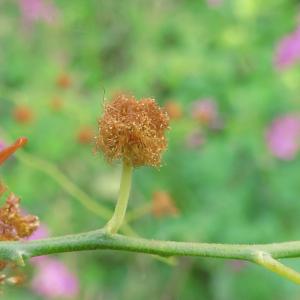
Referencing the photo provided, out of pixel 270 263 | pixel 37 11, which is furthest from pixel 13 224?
pixel 37 11

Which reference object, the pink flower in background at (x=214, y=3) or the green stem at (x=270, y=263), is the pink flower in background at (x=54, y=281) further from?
the green stem at (x=270, y=263)

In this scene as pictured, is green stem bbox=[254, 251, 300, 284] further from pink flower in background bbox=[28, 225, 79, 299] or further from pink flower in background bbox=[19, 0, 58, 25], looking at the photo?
pink flower in background bbox=[19, 0, 58, 25]

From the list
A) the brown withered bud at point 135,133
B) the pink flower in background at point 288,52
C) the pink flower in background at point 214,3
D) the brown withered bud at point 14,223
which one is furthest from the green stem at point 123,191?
the pink flower in background at point 214,3

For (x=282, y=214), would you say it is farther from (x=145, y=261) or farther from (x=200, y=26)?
(x=200, y=26)

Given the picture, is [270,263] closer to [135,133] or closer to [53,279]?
[135,133]

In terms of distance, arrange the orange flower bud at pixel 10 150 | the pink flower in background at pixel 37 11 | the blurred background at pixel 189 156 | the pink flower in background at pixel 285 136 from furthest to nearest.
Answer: the pink flower in background at pixel 37 11
the pink flower in background at pixel 285 136
the blurred background at pixel 189 156
the orange flower bud at pixel 10 150
